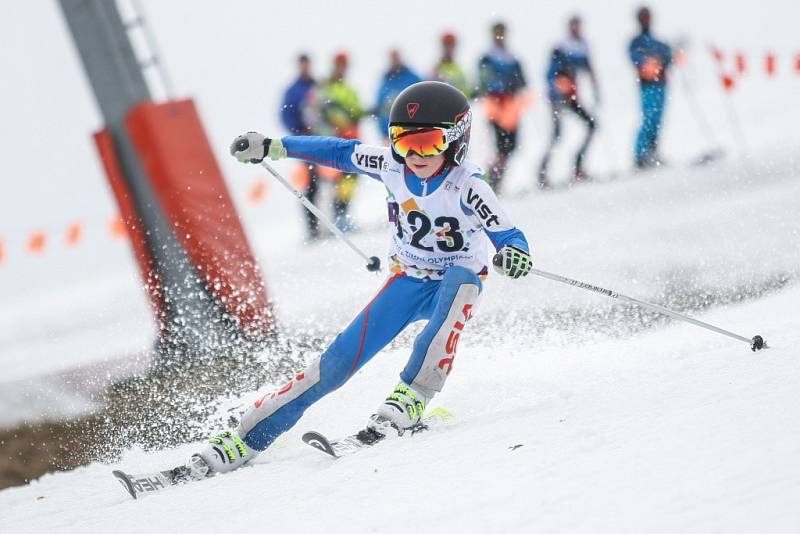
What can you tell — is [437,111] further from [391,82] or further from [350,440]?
[391,82]

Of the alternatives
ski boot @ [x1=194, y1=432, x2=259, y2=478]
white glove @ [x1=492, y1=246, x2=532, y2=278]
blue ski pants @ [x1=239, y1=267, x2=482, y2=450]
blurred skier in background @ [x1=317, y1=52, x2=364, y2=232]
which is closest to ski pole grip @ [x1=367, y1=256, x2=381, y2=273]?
blue ski pants @ [x1=239, y1=267, x2=482, y2=450]

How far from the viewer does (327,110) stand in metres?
10.1

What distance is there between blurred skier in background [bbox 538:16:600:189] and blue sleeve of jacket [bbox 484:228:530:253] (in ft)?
21.1

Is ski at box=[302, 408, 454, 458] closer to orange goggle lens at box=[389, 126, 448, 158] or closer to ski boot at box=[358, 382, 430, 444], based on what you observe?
ski boot at box=[358, 382, 430, 444]

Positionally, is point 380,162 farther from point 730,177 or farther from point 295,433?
point 730,177

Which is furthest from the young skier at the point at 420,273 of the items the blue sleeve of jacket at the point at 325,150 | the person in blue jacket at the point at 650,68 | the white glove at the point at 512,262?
the person in blue jacket at the point at 650,68

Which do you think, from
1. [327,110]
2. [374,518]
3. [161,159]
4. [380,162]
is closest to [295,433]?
[380,162]

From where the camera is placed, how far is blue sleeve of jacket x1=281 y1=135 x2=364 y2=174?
4.66 m

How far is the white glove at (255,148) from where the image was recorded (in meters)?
4.77

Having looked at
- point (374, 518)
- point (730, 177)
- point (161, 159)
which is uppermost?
point (161, 159)

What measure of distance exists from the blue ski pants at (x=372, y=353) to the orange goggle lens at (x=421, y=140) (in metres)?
0.57

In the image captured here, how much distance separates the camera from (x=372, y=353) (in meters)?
4.29

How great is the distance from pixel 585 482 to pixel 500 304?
A: 4498 millimetres

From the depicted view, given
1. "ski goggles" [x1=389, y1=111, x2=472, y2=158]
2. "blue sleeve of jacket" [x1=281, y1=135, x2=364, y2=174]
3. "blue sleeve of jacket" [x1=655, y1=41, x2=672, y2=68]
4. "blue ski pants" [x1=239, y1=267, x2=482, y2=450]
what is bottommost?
"blue ski pants" [x1=239, y1=267, x2=482, y2=450]
